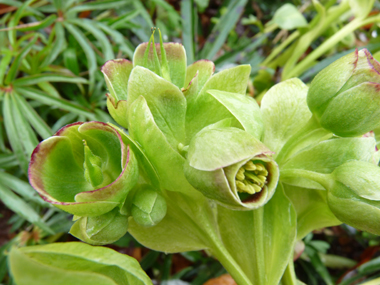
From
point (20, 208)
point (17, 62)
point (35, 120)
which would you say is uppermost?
point (17, 62)

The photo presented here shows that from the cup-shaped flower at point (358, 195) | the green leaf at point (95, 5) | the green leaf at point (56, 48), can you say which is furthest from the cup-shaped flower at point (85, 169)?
the green leaf at point (95, 5)

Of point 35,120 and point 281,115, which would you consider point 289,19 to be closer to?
point 281,115

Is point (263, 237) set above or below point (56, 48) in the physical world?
below

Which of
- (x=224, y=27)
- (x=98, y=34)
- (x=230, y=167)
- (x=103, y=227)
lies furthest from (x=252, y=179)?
(x=224, y=27)

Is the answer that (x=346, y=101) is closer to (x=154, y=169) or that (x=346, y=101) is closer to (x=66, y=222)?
(x=154, y=169)

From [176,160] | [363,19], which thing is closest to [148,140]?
[176,160]

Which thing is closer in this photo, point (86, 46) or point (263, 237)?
point (263, 237)

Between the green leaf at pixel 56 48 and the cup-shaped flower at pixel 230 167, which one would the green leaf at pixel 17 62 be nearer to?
the green leaf at pixel 56 48

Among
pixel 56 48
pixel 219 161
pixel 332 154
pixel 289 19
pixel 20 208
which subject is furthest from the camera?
pixel 289 19
